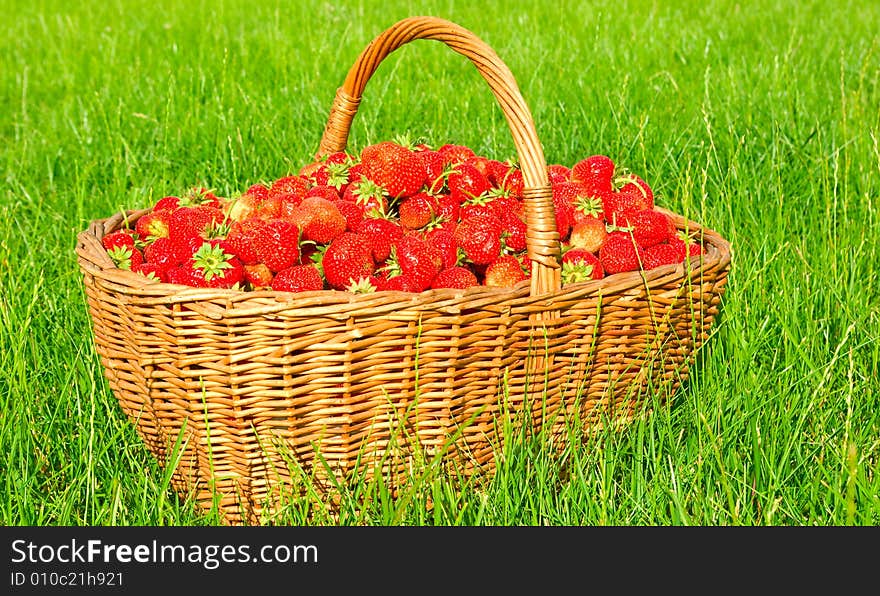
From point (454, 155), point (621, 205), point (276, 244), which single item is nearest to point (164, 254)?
point (276, 244)

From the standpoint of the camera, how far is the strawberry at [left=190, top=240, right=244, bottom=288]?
1.70 metres

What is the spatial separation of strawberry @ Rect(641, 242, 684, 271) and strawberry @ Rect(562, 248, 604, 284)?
13 cm

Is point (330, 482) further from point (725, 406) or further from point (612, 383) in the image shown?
point (725, 406)

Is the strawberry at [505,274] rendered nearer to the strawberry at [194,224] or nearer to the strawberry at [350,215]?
the strawberry at [350,215]

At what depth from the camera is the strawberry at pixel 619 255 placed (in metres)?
1.85

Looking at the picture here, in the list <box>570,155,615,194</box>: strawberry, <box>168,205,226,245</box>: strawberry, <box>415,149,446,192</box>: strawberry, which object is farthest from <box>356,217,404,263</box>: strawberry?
<box>570,155,615,194</box>: strawberry

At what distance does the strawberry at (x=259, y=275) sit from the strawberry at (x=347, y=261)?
11cm

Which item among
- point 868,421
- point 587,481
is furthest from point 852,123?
point 587,481

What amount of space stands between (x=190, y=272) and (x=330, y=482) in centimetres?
46

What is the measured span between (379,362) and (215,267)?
365 mm

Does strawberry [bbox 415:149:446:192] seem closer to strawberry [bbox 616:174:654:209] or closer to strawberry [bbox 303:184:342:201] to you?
strawberry [bbox 303:184:342:201]

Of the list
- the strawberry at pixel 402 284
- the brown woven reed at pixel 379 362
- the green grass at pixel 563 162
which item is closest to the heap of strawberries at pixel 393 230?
the strawberry at pixel 402 284

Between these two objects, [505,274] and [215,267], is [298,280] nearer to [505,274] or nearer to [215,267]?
[215,267]

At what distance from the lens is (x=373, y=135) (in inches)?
121
